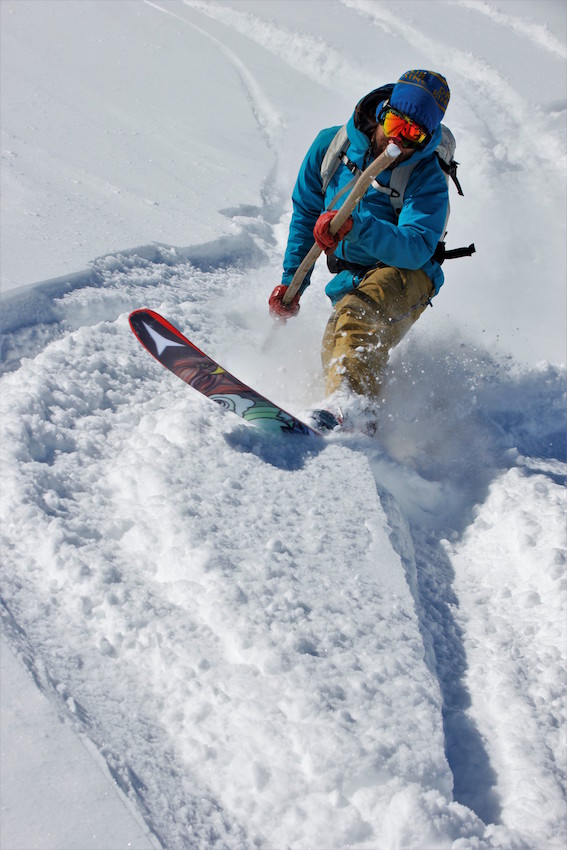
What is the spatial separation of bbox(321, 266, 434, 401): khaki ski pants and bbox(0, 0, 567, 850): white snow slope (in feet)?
0.93

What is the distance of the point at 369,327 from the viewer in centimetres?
356

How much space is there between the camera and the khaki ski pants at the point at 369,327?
3.46 metres

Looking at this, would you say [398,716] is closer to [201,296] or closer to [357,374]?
[357,374]

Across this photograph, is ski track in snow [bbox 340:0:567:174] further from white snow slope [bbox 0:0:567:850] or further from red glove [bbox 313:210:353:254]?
red glove [bbox 313:210:353:254]


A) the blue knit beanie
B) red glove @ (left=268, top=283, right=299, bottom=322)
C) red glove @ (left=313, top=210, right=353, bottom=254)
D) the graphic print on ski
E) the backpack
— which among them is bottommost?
red glove @ (left=268, top=283, right=299, bottom=322)

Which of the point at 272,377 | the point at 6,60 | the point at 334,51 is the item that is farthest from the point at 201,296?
the point at 334,51

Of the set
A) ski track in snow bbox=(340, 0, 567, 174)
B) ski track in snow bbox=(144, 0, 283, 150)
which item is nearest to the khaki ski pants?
ski track in snow bbox=(144, 0, 283, 150)

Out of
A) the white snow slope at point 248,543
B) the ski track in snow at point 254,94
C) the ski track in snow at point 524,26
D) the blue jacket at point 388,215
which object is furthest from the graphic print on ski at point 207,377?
the ski track in snow at point 524,26

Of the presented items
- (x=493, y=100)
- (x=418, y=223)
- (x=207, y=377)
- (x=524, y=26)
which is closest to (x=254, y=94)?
(x=493, y=100)

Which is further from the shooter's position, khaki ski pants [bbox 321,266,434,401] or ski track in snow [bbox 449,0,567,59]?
ski track in snow [bbox 449,0,567,59]

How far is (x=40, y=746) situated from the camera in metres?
1.67

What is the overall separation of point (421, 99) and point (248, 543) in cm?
214

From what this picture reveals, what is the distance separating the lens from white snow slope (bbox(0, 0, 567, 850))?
1.77 meters

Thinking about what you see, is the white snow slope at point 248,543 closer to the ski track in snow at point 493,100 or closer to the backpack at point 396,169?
the backpack at point 396,169
